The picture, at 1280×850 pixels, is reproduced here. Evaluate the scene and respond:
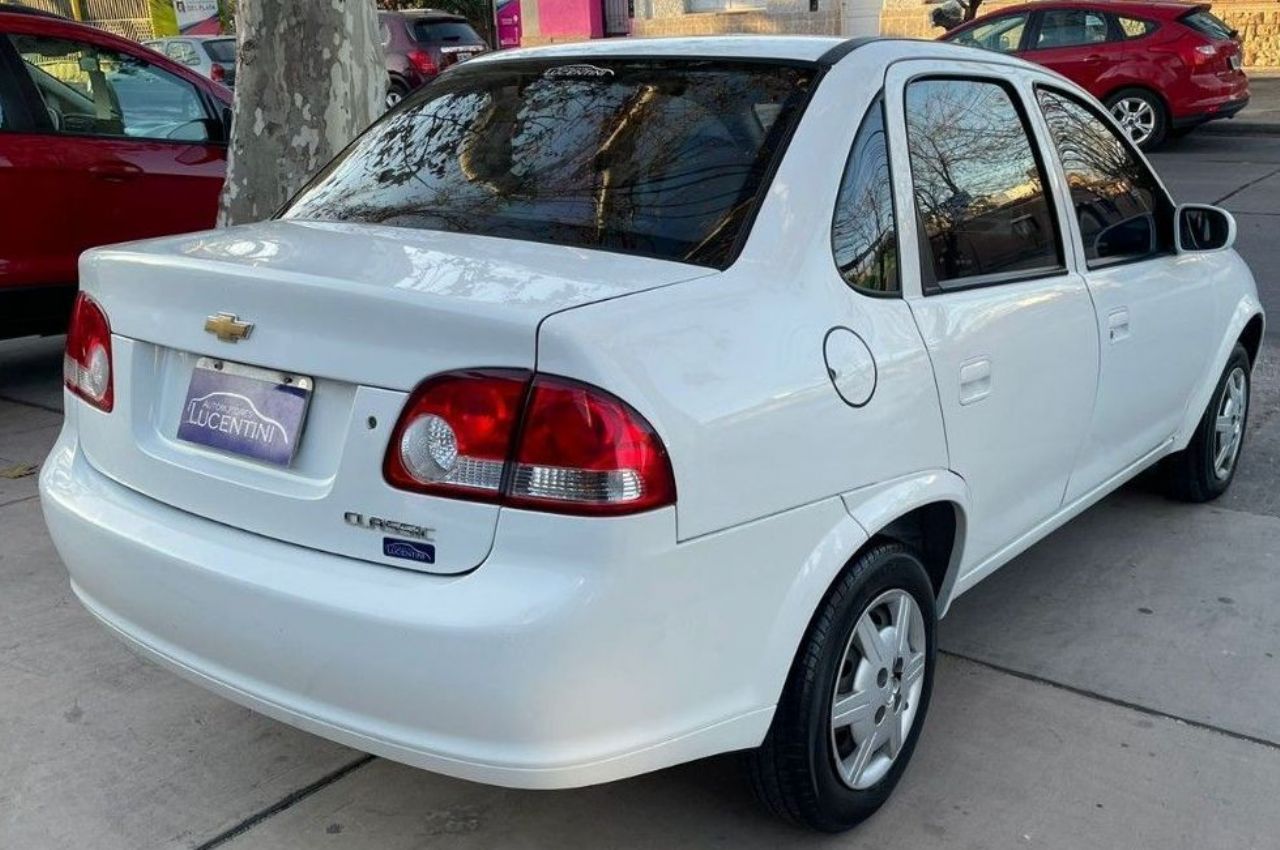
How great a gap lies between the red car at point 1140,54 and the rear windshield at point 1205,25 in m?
0.01

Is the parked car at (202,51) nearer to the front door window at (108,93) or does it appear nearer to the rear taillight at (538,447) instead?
the front door window at (108,93)

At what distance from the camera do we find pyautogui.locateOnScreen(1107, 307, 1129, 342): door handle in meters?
3.74

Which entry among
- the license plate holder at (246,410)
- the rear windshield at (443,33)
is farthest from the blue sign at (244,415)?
the rear windshield at (443,33)

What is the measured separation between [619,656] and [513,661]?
0.60 ft

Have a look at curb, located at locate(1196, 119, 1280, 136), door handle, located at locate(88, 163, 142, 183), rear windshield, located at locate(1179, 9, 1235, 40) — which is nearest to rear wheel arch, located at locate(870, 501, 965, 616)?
door handle, located at locate(88, 163, 142, 183)

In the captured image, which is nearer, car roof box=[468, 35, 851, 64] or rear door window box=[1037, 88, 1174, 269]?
car roof box=[468, 35, 851, 64]

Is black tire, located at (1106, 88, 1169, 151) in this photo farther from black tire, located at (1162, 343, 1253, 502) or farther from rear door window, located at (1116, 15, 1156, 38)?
black tire, located at (1162, 343, 1253, 502)

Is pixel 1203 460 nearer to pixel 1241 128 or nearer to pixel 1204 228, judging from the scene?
pixel 1204 228

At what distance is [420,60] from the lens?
19078mm

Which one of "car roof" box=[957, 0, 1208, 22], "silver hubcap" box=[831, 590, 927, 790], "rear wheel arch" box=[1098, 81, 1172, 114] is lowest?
"silver hubcap" box=[831, 590, 927, 790]

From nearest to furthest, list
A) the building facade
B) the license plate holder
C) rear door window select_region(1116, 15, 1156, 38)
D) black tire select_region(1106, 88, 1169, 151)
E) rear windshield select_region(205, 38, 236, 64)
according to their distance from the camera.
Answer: the license plate holder → rear door window select_region(1116, 15, 1156, 38) → black tire select_region(1106, 88, 1169, 151) → rear windshield select_region(205, 38, 236, 64) → the building facade

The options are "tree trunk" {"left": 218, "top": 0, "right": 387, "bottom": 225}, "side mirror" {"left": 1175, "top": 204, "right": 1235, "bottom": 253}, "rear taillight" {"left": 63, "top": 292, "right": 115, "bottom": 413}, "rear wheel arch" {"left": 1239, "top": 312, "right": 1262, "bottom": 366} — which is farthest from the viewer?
"tree trunk" {"left": 218, "top": 0, "right": 387, "bottom": 225}

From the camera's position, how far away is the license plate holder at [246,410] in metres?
2.47

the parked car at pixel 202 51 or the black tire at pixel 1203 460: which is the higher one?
the parked car at pixel 202 51
